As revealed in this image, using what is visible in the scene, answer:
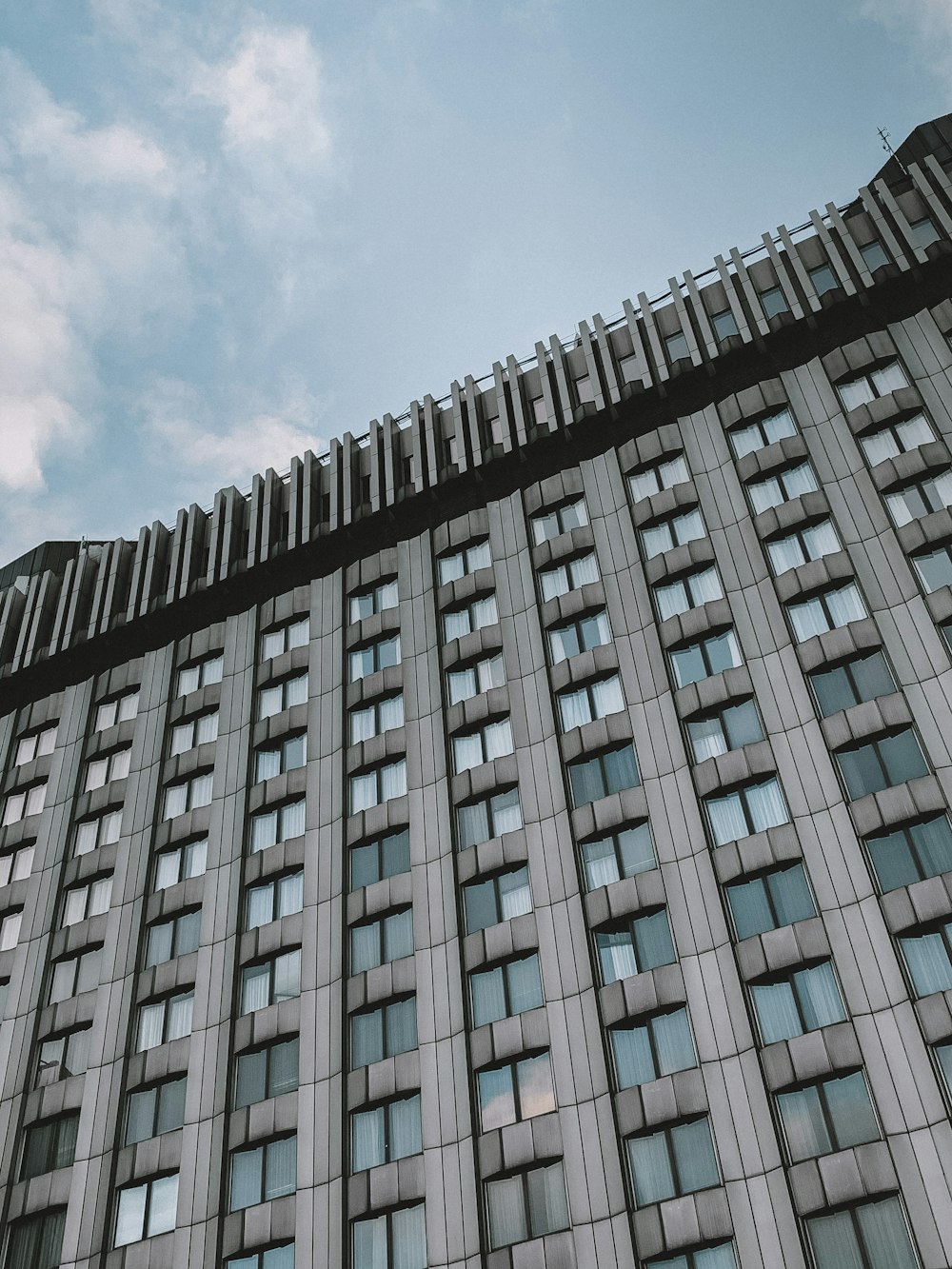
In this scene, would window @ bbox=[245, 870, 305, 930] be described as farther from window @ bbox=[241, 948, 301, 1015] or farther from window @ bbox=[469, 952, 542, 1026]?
window @ bbox=[469, 952, 542, 1026]

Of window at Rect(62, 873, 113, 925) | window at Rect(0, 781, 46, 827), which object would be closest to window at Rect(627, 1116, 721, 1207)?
window at Rect(62, 873, 113, 925)

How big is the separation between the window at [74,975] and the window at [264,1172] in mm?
10768

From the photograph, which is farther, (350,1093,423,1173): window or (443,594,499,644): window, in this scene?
(443,594,499,644): window

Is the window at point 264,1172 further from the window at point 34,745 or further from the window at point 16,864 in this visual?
the window at point 34,745

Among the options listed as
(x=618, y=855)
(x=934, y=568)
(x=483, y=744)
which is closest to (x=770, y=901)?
(x=618, y=855)

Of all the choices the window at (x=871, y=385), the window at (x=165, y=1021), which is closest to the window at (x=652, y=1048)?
the window at (x=165, y=1021)

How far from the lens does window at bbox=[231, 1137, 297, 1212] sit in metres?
39.2

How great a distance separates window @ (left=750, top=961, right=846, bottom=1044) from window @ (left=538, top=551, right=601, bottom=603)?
18.7 metres

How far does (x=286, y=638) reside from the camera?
56094mm

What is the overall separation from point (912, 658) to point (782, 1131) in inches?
614

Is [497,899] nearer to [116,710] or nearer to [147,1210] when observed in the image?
[147,1210]

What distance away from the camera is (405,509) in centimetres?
5725

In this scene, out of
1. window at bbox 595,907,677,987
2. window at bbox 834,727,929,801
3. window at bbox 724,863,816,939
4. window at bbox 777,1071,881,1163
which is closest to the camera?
window at bbox 777,1071,881,1163

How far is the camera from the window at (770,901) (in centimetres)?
3762
